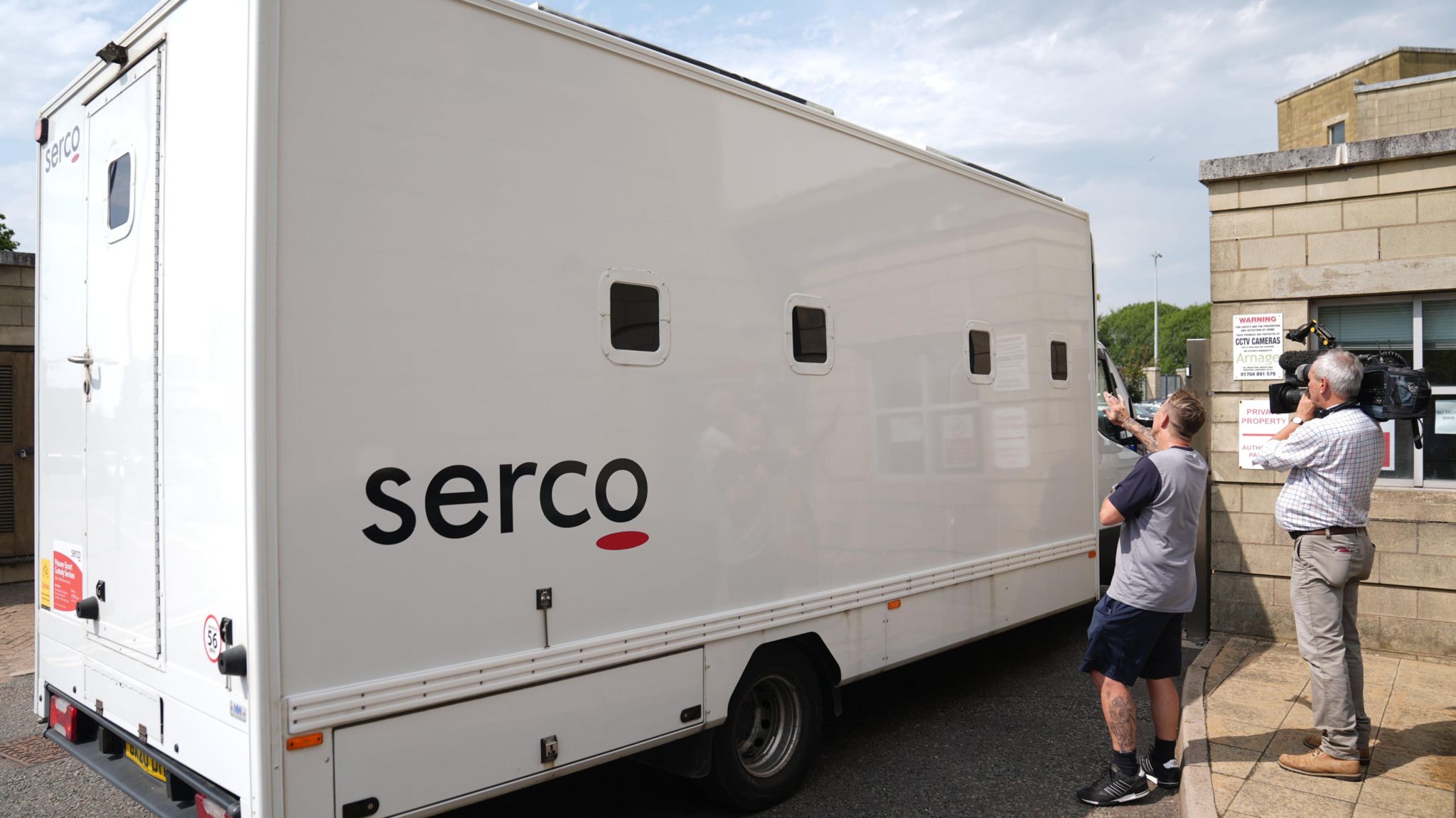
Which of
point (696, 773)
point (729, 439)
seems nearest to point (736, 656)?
point (696, 773)

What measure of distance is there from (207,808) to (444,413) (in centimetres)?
143

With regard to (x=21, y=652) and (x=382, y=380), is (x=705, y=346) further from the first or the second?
(x=21, y=652)

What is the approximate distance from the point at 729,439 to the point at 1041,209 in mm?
3463

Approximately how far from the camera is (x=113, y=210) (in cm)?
362

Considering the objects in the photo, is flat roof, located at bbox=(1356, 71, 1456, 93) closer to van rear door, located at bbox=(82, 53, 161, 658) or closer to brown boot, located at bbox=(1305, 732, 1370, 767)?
brown boot, located at bbox=(1305, 732, 1370, 767)

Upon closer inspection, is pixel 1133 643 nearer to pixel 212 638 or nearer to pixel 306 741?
pixel 306 741

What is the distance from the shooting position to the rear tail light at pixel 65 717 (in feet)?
12.6

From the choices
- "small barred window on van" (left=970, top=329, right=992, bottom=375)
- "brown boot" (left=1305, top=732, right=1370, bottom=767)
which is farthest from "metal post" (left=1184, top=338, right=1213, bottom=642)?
"brown boot" (left=1305, top=732, right=1370, bottom=767)

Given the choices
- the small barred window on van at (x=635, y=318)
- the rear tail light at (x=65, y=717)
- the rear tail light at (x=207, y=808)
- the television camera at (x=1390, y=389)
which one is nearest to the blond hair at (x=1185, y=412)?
the television camera at (x=1390, y=389)

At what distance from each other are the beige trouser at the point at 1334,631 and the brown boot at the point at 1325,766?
0.03 m

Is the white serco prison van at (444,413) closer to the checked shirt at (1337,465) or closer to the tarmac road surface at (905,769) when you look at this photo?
the tarmac road surface at (905,769)

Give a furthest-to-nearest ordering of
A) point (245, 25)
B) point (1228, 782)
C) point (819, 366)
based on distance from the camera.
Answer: point (819, 366), point (1228, 782), point (245, 25)

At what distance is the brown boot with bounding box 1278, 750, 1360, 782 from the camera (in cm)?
428

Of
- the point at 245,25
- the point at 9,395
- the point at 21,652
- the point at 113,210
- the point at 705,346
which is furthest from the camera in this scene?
the point at 9,395
